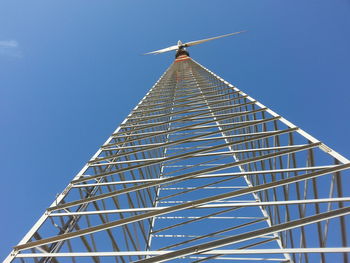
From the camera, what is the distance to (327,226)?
4.66 metres

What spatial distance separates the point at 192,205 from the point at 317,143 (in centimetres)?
273

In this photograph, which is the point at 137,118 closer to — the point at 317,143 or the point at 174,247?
the point at 174,247

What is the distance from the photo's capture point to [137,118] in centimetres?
1038

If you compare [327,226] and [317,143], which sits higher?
[317,143]

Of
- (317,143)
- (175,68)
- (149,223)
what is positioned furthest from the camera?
(175,68)

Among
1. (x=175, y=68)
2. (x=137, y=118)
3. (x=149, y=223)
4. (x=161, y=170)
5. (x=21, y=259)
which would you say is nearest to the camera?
(x=21, y=259)

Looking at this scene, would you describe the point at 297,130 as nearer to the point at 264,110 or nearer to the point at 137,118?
the point at 264,110

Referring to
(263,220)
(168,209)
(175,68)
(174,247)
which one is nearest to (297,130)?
(263,220)

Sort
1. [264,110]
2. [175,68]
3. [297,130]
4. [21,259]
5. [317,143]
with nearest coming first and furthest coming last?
[21,259]
[317,143]
[297,130]
[264,110]
[175,68]

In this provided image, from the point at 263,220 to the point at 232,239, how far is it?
411 cm

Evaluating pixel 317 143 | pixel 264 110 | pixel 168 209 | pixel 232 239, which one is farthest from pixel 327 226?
pixel 264 110

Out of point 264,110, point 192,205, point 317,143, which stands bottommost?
point 192,205

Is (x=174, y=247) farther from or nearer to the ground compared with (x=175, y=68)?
nearer to the ground

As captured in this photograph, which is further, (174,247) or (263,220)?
(263,220)
